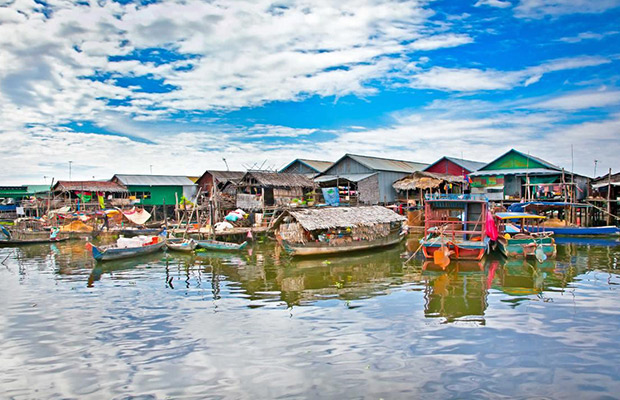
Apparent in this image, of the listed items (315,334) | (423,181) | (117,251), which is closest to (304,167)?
(423,181)

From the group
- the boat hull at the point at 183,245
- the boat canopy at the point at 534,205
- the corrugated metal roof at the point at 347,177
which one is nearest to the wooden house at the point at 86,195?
the boat hull at the point at 183,245

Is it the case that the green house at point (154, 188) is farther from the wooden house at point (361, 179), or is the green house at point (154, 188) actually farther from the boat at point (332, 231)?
the boat at point (332, 231)

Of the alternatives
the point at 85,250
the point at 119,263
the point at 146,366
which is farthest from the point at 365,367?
the point at 85,250

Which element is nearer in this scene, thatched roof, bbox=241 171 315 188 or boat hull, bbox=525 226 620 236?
boat hull, bbox=525 226 620 236

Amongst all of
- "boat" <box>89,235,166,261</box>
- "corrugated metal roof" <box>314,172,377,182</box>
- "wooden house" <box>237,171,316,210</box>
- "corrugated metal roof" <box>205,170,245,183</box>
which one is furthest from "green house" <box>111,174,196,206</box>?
"boat" <box>89,235,166,261</box>

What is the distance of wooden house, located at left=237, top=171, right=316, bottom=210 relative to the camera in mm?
29125

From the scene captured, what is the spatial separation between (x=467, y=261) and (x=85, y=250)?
1974 cm

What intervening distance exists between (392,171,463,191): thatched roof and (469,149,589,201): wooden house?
1663mm

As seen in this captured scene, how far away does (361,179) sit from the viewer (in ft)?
105

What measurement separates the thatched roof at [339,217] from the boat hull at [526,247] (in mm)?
6175

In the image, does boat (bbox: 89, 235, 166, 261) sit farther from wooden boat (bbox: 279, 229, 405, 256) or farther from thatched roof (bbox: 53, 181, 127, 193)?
thatched roof (bbox: 53, 181, 127, 193)

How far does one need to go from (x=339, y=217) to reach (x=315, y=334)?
38.3 ft

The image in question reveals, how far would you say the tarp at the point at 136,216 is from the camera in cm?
3193

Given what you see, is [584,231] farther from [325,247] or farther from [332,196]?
[332,196]
